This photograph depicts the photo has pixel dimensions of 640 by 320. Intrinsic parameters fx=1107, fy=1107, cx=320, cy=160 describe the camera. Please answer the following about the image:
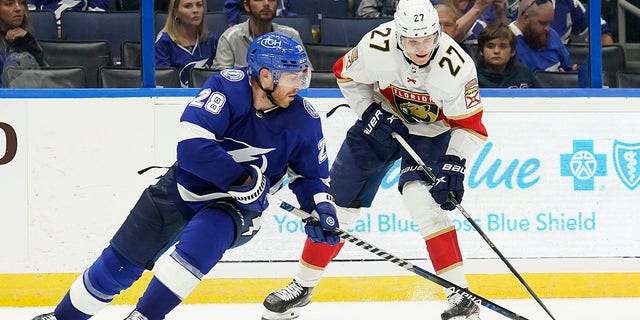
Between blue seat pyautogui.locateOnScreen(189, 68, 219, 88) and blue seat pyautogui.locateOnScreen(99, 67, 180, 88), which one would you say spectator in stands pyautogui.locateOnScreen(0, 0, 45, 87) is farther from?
blue seat pyautogui.locateOnScreen(189, 68, 219, 88)

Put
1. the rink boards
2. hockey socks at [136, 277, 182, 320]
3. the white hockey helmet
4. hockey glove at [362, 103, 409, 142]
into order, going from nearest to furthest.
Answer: hockey socks at [136, 277, 182, 320]
the white hockey helmet
hockey glove at [362, 103, 409, 142]
the rink boards

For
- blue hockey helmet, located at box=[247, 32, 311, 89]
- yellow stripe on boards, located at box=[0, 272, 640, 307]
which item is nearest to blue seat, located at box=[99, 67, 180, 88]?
yellow stripe on boards, located at box=[0, 272, 640, 307]

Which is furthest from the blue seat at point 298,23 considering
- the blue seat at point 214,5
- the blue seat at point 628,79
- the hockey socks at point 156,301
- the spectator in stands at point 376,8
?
the hockey socks at point 156,301

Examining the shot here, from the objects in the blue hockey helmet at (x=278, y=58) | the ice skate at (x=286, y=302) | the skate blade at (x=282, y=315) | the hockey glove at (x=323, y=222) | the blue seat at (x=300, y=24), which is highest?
the blue hockey helmet at (x=278, y=58)

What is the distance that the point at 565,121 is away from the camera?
499 centimetres

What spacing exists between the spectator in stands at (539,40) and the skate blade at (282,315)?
1.64 m

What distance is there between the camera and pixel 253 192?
11.3 feet

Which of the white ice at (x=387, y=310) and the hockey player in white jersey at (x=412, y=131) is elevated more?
the hockey player in white jersey at (x=412, y=131)

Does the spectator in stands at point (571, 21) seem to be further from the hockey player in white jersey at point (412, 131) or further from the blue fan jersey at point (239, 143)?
the blue fan jersey at point (239, 143)

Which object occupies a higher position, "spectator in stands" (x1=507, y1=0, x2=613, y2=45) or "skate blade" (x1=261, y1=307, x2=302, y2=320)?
"spectator in stands" (x1=507, y1=0, x2=613, y2=45)

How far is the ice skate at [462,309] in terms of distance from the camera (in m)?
4.07

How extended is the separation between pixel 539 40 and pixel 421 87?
1246 mm

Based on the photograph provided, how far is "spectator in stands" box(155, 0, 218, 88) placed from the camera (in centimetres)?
493

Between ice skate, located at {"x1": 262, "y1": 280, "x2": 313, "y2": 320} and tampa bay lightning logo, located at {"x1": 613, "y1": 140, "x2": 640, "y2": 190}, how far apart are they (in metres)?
1.58
